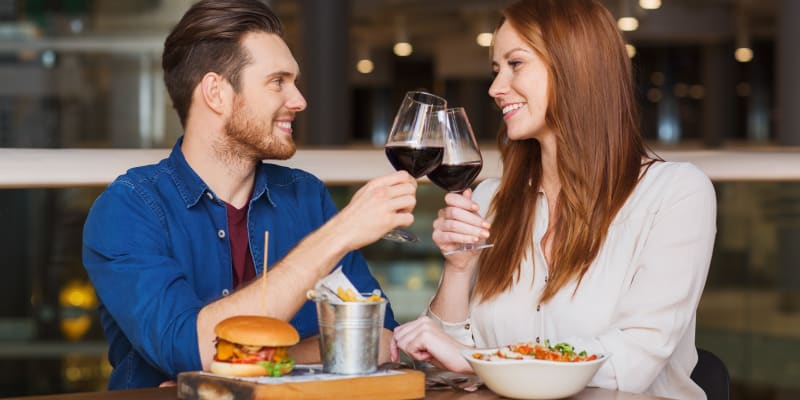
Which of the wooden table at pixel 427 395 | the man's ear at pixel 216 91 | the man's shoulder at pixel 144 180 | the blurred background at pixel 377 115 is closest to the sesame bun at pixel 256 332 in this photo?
the wooden table at pixel 427 395

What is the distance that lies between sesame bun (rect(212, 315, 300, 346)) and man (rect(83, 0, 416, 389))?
0.24 m

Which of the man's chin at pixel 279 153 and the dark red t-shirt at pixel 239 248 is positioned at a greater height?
the man's chin at pixel 279 153

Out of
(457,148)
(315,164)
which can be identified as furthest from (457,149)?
(315,164)

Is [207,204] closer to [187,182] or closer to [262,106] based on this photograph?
[187,182]

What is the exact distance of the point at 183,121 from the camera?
225 centimetres

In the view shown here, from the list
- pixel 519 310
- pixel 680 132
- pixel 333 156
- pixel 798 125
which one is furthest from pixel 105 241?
pixel 680 132

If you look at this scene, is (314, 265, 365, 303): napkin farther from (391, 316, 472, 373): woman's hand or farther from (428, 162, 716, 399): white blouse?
(428, 162, 716, 399): white blouse

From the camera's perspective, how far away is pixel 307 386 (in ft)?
4.65

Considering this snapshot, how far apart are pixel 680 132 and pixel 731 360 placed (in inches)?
759

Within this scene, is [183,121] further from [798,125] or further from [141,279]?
[798,125]

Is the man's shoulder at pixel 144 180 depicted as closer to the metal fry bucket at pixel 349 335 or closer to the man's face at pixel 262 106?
the man's face at pixel 262 106

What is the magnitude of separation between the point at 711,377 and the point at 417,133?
809mm

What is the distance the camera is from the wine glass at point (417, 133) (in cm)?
172

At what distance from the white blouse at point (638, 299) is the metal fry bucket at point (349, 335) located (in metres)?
0.52
